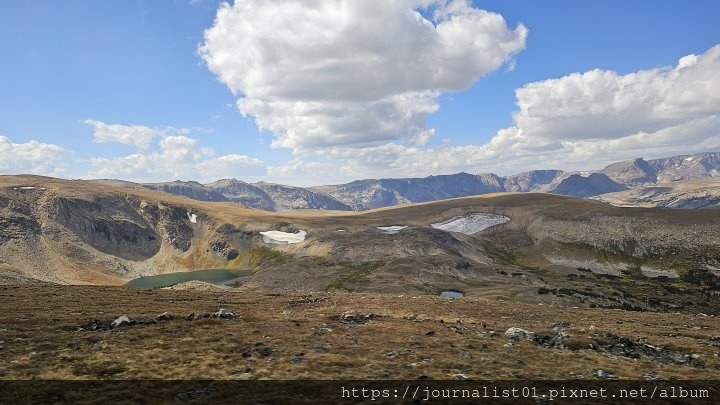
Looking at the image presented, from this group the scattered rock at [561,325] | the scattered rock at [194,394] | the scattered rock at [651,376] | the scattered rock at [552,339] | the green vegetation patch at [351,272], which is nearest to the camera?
the scattered rock at [194,394]

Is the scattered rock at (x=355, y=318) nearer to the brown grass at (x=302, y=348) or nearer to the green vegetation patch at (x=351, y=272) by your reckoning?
the brown grass at (x=302, y=348)

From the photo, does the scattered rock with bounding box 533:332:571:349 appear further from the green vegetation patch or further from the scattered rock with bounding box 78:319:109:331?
the green vegetation patch

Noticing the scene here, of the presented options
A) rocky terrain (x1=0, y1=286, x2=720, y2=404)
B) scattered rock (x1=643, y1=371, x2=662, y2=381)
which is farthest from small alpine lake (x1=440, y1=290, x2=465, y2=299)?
scattered rock (x1=643, y1=371, x2=662, y2=381)

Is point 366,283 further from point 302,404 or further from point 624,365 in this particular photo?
point 302,404

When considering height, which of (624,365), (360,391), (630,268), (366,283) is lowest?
(630,268)

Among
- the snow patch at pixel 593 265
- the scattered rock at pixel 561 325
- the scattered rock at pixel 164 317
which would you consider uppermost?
the scattered rock at pixel 164 317

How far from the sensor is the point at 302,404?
1741 centimetres

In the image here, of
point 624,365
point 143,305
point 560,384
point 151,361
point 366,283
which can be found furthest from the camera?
point 366,283

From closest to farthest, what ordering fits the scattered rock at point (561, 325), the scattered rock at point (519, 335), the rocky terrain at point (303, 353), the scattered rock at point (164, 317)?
the rocky terrain at point (303, 353), the scattered rock at point (519, 335), the scattered rock at point (164, 317), the scattered rock at point (561, 325)

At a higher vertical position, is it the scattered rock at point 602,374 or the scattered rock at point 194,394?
the scattered rock at point 194,394

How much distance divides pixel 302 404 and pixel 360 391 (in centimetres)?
290

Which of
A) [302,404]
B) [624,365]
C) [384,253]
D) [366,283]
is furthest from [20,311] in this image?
[384,253]

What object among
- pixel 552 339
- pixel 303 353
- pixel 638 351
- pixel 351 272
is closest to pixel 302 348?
pixel 303 353

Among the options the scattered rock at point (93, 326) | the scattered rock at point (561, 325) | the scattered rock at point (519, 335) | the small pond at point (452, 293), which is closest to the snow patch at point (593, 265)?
the small pond at point (452, 293)
